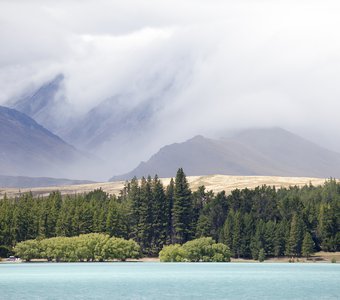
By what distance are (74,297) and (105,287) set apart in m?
15.6

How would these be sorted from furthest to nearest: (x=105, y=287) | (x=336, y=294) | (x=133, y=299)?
(x=105, y=287), (x=336, y=294), (x=133, y=299)

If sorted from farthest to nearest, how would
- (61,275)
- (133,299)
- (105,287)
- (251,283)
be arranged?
(61,275) → (251,283) → (105,287) → (133,299)

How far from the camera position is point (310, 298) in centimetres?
9712

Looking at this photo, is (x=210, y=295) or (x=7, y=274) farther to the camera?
(x=7, y=274)

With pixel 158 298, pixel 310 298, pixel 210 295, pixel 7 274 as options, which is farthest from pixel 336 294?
pixel 7 274

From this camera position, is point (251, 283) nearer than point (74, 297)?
No

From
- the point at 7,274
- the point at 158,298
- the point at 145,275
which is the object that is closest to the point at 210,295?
the point at 158,298

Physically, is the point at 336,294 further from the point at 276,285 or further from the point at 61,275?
the point at 61,275

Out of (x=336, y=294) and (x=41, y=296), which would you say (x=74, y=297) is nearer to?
(x=41, y=296)

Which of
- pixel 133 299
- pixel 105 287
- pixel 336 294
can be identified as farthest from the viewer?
pixel 105 287

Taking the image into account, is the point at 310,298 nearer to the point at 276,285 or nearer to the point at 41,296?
the point at 276,285

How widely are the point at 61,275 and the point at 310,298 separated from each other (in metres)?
53.0

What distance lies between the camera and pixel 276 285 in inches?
4619

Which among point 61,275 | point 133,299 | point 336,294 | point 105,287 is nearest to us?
point 133,299
